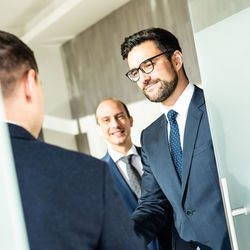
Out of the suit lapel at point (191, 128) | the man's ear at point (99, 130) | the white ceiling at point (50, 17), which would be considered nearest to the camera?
the white ceiling at point (50, 17)

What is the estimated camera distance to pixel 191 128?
1.89 meters

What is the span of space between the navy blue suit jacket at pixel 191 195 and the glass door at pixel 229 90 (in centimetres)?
6

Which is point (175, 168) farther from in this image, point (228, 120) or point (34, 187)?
point (34, 187)

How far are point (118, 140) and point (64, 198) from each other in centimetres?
79

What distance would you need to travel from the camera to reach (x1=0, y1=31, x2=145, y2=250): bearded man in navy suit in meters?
1.03

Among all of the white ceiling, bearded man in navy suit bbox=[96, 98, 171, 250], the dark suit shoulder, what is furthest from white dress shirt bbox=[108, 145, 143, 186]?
the white ceiling

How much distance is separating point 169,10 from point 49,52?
637 mm

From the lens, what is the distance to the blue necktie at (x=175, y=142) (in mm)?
1900

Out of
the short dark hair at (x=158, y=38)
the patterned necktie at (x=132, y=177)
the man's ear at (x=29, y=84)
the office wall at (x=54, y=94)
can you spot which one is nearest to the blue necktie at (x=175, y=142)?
the patterned necktie at (x=132, y=177)

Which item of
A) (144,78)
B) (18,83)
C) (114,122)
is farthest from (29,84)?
(144,78)

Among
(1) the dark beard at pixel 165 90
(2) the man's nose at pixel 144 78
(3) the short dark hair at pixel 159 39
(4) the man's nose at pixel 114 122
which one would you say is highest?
(3) the short dark hair at pixel 159 39

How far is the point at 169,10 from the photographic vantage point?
1915 mm

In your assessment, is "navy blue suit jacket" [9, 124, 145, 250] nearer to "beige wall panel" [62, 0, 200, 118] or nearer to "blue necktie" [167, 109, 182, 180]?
"beige wall panel" [62, 0, 200, 118]

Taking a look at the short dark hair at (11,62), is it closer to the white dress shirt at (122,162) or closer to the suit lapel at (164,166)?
the white dress shirt at (122,162)
